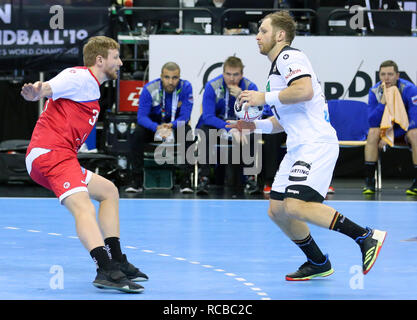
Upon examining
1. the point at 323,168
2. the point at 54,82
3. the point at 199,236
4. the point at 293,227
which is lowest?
the point at 199,236

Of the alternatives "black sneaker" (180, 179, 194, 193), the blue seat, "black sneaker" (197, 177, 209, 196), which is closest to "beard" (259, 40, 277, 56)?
"black sneaker" (197, 177, 209, 196)

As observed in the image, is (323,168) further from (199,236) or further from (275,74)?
(199,236)

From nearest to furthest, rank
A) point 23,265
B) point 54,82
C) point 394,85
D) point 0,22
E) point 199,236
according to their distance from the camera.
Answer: point 54,82, point 23,265, point 199,236, point 394,85, point 0,22

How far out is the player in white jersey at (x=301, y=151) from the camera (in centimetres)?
510

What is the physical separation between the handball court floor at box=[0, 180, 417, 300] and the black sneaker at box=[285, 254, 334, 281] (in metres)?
0.04

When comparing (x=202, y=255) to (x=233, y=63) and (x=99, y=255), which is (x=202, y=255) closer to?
(x=99, y=255)

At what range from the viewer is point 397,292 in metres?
4.94

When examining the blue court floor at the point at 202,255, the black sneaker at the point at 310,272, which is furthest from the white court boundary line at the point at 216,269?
the black sneaker at the point at 310,272

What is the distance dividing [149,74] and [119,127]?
1.08m

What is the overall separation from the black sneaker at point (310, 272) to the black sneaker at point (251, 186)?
5248 mm

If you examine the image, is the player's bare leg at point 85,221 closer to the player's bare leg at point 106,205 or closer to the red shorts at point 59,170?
the red shorts at point 59,170

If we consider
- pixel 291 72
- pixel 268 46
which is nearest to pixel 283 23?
pixel 268 46

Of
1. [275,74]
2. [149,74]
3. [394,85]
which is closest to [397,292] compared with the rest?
[275,74]

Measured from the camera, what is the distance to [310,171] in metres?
5.12
